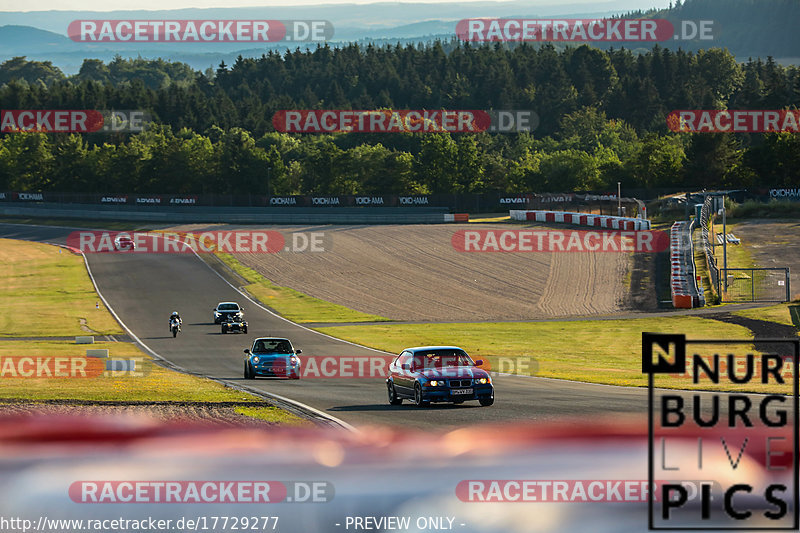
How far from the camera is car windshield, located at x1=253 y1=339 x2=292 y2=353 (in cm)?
3092

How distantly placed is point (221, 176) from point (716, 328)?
10911cm

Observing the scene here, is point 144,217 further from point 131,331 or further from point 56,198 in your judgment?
point 131,331

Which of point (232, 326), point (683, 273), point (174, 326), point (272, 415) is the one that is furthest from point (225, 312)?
point (272, 415)

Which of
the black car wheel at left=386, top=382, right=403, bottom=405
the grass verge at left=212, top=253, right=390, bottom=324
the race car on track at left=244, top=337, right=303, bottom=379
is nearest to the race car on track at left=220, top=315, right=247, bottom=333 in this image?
the grass verge at left=212, top=253, right=390, bottom=324

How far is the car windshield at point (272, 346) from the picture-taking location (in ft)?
101

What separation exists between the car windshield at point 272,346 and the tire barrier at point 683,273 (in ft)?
93.9


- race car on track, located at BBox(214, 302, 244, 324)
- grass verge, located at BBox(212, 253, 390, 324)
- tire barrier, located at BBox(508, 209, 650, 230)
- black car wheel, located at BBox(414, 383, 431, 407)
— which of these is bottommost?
grass verge, located at BBox(212, 253, 390, 324)

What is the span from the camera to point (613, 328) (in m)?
47.8

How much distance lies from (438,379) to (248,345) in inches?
926

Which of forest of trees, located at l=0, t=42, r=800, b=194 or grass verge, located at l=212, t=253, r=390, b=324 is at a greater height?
forest of trees, located at l=0, t=42, r=800, b=194

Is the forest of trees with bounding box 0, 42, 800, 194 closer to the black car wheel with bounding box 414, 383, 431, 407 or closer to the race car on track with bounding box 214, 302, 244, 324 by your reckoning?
the race car on track with bounding box 214, 302, 244, 324

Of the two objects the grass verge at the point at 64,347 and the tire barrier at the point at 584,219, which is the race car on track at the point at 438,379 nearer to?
the grass verge at the point at 64,347

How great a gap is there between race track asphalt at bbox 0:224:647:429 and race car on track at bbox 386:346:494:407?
316 mm

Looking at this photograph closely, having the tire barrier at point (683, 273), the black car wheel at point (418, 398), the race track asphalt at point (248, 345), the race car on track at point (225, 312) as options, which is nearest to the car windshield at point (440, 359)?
the black car wheel at point (418, 398)
